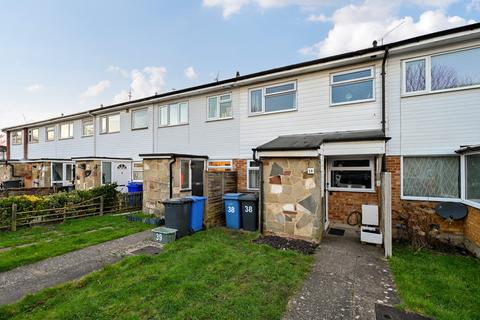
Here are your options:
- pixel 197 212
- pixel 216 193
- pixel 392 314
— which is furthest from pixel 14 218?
pixel 392 314

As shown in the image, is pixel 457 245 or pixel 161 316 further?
pixel 457 245

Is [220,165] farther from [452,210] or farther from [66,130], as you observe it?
[66,130]

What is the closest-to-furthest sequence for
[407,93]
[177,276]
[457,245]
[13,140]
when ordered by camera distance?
[177,276] → [457,245] → [407,93] → [13,140]

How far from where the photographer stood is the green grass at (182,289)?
3.09 metres

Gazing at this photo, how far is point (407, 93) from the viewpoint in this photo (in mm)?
6691

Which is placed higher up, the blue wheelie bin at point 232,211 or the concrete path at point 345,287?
the blue wheelie bin at point 232,211

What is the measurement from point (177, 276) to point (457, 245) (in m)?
6.85

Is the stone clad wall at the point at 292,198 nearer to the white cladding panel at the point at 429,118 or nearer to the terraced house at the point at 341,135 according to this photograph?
the terraced house at the point at 341,135

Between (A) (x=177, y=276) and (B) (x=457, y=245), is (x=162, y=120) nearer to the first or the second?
(A) (x=177, y=276)

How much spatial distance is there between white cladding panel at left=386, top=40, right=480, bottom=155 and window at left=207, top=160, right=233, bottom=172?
564 cm

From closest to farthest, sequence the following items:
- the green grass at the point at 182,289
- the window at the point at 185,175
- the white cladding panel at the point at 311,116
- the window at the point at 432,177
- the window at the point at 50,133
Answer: the green grass at the point at 182,289 → the window at the point at 432,177 → the white cladding panel at the point at 311,116 → the window at the point at 185,175 → the window at the point at 50,133

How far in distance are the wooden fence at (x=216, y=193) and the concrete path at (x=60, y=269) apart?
2137 millimetres

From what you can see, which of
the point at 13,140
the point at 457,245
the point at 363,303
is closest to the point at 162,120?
the point at 363,303

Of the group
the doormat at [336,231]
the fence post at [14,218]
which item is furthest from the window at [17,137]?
the doormat at [336,231]
